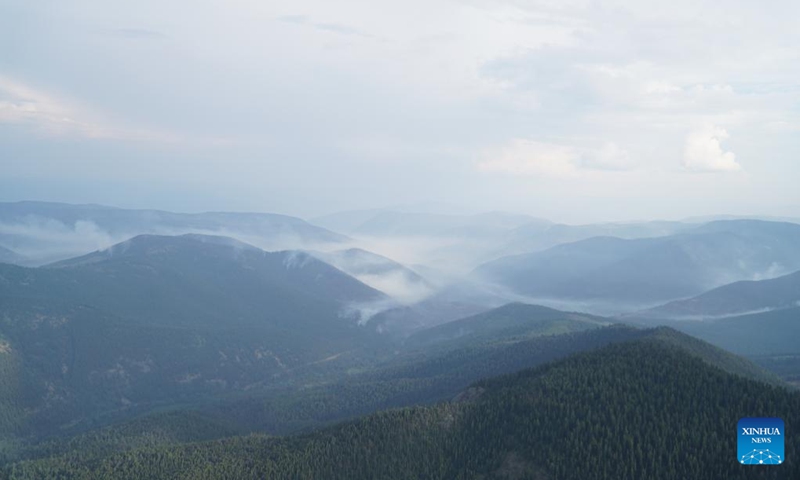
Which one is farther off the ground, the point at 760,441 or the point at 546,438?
the point at 760,441

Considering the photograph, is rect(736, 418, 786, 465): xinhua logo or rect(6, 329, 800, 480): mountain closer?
rect(736, 418, 786, 465): xinhua logo

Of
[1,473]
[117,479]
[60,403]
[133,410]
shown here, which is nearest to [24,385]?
[60,403]

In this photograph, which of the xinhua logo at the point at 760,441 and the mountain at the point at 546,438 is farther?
the mountain at the point at 546,438

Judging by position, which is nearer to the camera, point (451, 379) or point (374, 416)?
point (374, 416)

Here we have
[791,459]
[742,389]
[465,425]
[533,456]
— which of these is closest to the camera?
[791,459]

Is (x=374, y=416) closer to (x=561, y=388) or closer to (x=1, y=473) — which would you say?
(x=561, y=388)
